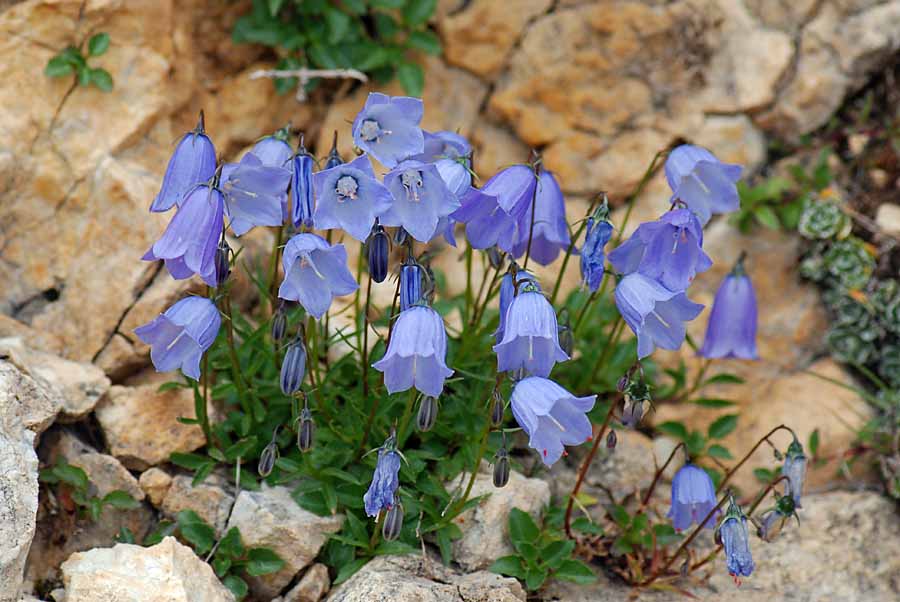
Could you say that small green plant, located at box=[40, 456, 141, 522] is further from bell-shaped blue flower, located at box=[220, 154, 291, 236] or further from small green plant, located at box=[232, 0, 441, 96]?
small green plant, located at box=[232, 0, 441, 96]

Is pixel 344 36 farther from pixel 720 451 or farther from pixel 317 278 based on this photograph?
pixel 720 451

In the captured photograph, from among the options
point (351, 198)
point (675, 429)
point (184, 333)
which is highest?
point (351, 198)

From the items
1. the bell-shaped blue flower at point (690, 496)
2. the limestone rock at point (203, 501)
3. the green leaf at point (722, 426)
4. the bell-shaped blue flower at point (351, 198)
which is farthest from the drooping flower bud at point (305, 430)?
the green leaf at point (722, 426)

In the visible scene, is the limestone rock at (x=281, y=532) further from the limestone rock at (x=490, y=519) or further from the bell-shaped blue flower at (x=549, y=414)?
the bell-shaped blue flower at (x=549, y=414)

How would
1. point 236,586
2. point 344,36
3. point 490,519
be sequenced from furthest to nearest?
point 344,36 → point 490,519 → point 236,586

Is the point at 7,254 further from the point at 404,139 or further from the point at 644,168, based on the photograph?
the point at 644,168

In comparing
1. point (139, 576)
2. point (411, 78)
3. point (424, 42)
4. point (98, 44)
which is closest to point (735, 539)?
point (139, 576)
